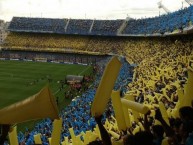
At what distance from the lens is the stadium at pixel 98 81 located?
339 cm

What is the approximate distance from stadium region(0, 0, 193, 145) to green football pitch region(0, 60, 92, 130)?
0.28ft

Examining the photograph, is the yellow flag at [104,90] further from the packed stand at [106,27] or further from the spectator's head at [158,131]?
the packed stand at [106,27]

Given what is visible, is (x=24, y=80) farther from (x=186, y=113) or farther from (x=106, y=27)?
(x=186, y=113)

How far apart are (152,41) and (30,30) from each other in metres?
32.9

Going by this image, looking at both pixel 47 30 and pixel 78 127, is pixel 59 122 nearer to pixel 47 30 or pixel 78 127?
pixel 78 127

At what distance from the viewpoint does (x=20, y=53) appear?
6700 centimetres

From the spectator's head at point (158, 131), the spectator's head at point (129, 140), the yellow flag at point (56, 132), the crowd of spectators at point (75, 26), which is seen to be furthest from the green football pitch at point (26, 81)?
the crowd of spectators at point (75, 26)

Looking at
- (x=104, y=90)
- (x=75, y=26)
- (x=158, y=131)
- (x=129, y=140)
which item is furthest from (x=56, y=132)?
(x=75, y=26)

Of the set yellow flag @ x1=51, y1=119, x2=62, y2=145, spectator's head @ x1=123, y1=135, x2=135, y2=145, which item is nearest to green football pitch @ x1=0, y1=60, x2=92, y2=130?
yellow flag @ x1=51, y1=119, x2=62, y2=145

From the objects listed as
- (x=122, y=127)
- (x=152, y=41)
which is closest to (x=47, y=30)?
(x=152, y=41)

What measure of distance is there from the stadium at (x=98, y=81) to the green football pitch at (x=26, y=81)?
3.4 inches

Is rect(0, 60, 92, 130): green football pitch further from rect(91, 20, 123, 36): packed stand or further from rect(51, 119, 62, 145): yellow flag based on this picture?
rect(91, 20, 123, 36): packed stand

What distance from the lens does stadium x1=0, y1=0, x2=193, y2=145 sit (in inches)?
133

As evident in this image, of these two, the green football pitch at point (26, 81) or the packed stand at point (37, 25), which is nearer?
the green football pitch at point (26, 81)
